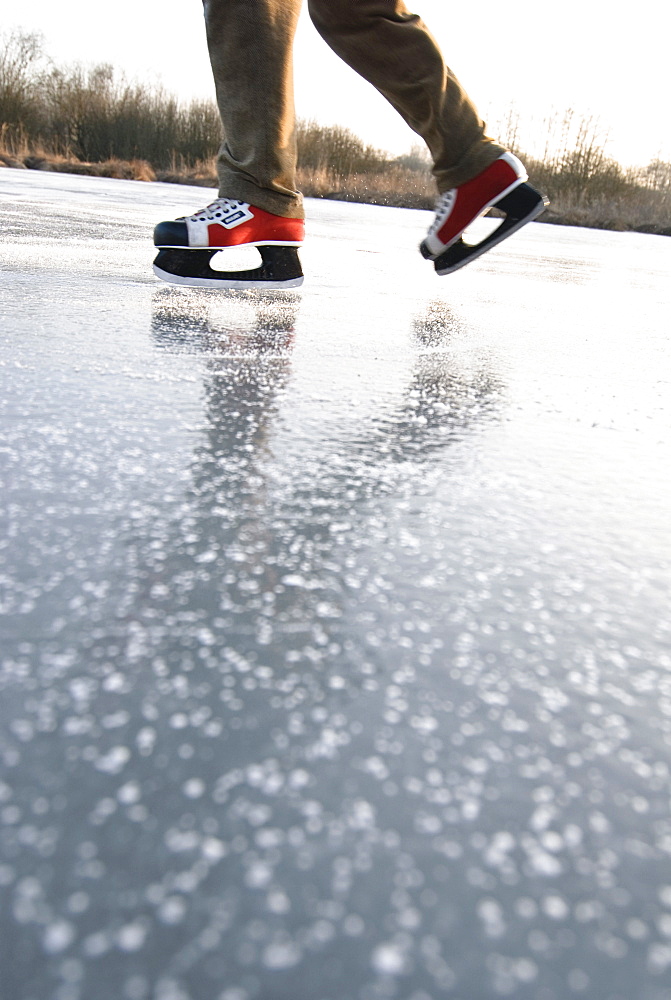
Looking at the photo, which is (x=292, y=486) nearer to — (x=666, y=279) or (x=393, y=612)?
(x=393, y=612)

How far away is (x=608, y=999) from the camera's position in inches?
9.9

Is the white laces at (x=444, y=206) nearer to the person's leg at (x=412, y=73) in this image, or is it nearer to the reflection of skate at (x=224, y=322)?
the person's leg at (x=412, y=73)

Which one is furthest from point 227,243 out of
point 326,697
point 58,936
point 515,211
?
point 58,936

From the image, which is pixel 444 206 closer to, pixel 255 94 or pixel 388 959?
pixel 255 94

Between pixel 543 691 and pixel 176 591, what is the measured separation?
0.21m

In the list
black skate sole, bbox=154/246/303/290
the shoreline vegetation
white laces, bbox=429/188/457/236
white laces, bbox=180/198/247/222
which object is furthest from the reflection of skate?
the shoreline vegetation

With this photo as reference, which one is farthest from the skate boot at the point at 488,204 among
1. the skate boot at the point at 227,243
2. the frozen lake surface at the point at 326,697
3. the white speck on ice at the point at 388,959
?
the white speck on ice at the point at 388,959

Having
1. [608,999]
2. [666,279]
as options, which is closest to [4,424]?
[608,999]

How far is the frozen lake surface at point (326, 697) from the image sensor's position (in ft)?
A: 0.86

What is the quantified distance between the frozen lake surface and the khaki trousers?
2.90ft

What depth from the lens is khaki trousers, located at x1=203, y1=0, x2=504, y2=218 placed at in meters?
1.52

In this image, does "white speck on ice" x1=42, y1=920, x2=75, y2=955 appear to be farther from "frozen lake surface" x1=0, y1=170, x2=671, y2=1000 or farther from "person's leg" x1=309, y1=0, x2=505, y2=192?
"person's leg" x1=309, y1=0, x2=505, y2=192

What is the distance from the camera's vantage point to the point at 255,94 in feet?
5.11

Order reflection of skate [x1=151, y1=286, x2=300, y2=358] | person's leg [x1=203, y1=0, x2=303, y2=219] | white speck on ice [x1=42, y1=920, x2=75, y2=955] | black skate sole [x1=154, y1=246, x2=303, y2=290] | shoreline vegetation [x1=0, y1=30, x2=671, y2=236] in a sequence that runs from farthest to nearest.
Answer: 1. shoreline vegetation [x1=0, y1=30, x2=671, y2=236]
2. black skate sole [x1=154, y1=246, x2=303, y2=290]
3. person's leg [x1=203, y1=0, x2=303, y2=219]
4. reflection of skate [x1=151, y1=286, x2=300, y2=358]
5. white speck on ice [x1=42, y1=920, x2=75, y2=955]
